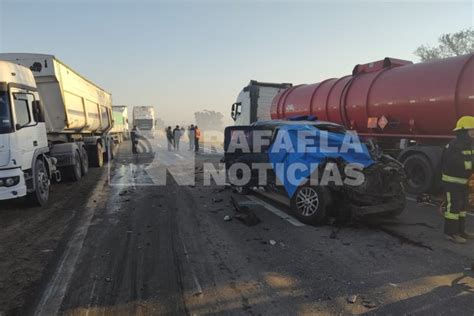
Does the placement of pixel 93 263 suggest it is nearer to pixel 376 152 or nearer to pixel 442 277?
pixel 442 277

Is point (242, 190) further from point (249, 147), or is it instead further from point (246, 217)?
point (246, 217)

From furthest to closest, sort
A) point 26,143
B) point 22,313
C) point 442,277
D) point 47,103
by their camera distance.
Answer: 1. point 47,103
2. point 26,143
3. point 442,277
4. point 22,313

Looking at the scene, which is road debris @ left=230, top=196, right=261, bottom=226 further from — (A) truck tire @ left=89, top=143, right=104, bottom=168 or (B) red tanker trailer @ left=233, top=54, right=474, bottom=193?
(A) truck tire @ left=89, top=143, right=104, bottom=168

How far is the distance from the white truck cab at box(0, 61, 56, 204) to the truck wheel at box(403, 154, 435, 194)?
8.53 metres

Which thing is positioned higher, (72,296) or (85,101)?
(85,101)

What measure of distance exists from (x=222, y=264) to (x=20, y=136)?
5.38 metres

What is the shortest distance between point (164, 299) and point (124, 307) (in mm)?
388

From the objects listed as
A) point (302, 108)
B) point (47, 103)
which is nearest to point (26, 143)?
point (47, 103)

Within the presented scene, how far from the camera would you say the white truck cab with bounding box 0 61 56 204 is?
7.08 meters

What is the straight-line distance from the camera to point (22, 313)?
3502 millimetres

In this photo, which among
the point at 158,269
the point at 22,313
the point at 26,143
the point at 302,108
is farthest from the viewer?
the point at 302,108

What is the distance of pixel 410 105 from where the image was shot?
9.20 m

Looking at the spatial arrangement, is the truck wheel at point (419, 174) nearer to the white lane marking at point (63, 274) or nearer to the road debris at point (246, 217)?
the road debris at point (246, 217)

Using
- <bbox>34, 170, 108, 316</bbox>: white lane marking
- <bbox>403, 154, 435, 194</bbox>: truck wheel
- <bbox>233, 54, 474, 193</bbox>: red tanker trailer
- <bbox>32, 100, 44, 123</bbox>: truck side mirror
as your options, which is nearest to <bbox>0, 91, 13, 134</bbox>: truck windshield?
<bbox>32, 100, 44, 123</bbox>: truck side mirror
